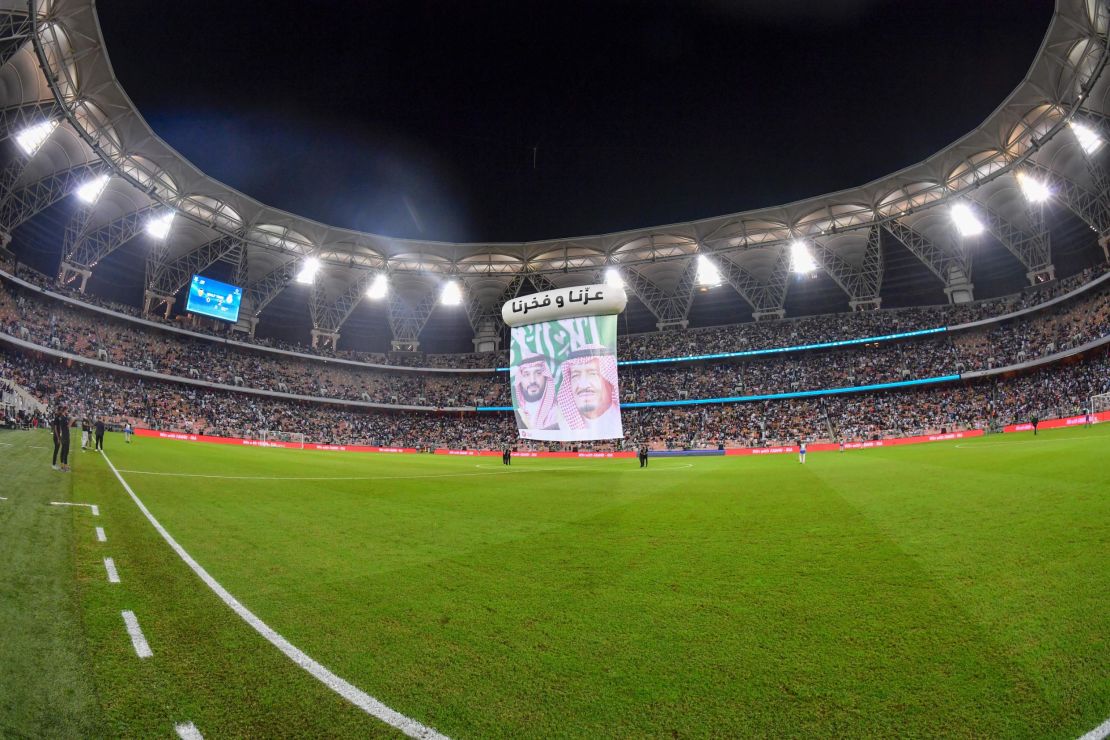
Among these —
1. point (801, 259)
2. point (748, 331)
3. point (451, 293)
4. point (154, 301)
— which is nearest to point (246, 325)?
point (154, 301)

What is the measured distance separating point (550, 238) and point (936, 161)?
3216 centimetres

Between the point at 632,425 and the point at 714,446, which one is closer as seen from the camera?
the point at 714,446

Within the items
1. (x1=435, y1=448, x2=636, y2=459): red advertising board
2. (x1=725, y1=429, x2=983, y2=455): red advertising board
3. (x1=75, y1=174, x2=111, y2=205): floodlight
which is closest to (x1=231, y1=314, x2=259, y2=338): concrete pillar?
(x1=75, y1=174, x2=111, y2=205): floodlight

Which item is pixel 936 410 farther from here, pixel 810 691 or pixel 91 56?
pixel 91 56

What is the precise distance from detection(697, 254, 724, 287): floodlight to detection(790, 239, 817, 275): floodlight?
7538 millimetres

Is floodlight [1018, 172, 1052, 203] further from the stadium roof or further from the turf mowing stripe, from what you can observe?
the turf mowing stripe

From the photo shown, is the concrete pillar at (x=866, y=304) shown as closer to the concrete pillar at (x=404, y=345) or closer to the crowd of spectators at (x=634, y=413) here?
the crowd of spectators at (x=634, y=413)

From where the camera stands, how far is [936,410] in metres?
46.9

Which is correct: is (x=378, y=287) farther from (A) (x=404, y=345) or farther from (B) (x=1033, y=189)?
(B) (x=1033, y=189)

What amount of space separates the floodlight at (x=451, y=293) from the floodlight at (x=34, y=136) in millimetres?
35207

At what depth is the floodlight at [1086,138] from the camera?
33094 mm

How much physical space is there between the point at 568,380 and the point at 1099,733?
12527 millimetres

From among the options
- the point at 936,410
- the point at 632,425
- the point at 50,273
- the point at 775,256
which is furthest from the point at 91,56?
the point at 936,410

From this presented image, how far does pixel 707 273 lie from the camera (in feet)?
192
